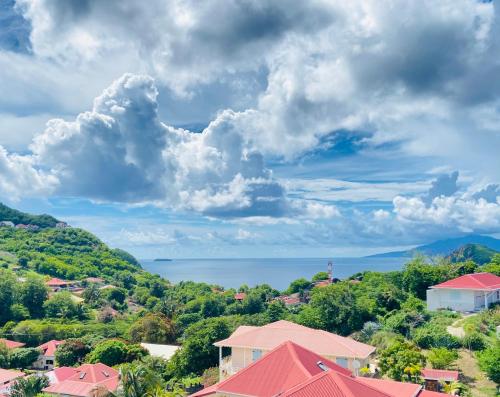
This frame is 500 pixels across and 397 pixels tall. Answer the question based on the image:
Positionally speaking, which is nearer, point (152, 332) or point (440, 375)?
point (440, 375)

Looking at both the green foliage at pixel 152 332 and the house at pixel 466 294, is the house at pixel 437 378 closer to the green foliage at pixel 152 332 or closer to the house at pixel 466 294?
the house at pixel 466 294

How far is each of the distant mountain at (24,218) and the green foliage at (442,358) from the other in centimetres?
16365

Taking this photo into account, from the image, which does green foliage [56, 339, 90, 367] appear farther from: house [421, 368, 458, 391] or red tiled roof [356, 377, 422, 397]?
red tiled roof [356, 377, 422, 397]

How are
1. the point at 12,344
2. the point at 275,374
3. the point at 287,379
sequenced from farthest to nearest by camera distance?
the point at 12,344 < the point at 275,374 < the point at 287,379

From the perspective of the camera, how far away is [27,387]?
33.4m

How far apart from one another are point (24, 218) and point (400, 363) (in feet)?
556

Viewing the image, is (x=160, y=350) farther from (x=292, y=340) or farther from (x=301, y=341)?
(x=301, y=341)

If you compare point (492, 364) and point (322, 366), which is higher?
point (322, 366)

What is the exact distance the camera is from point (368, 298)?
1875 inches

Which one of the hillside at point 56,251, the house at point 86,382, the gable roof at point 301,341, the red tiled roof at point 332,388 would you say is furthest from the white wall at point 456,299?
the hillside at point 56,251

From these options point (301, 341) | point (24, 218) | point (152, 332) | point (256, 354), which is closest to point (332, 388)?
point (301, 341)

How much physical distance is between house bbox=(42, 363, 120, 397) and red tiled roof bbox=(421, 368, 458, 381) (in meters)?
20.4

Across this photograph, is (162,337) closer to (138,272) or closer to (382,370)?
(382,370)

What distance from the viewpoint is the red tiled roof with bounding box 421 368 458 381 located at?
88.0ft
